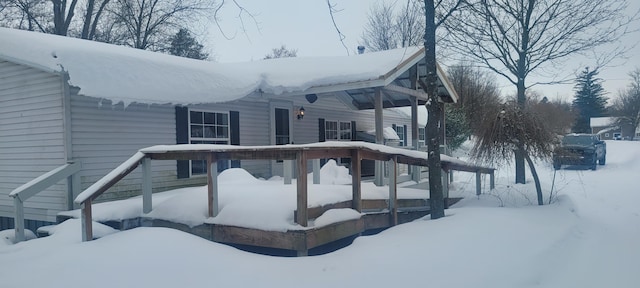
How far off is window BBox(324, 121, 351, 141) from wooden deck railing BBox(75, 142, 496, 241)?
25.7ft

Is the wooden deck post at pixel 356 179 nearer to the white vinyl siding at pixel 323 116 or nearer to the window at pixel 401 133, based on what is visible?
the white vinyl siding at pixel 323 116

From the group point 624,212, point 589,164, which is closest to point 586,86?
point 589,164

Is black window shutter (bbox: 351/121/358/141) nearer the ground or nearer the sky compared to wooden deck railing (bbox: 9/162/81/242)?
nearer the sky

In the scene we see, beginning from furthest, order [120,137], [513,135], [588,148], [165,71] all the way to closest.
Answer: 1. [588,148]
2. [165,71]
3. [120,137]
4. [513,135]

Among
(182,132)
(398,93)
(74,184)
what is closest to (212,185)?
(74,184)

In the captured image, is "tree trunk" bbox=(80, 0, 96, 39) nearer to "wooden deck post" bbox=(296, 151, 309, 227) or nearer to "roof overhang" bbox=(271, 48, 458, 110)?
"roof overhang" bbox=(271, 48, 458, 110)

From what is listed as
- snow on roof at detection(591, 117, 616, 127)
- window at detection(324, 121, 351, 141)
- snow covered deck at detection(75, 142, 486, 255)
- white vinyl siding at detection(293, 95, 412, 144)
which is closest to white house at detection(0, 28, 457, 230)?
white vinyl siding at detection(293, 95, 412, 144)

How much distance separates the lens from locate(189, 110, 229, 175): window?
9.64 meters

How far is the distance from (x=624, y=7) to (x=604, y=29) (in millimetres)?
726

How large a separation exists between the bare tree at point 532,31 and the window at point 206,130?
673cm

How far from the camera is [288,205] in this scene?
490 cm

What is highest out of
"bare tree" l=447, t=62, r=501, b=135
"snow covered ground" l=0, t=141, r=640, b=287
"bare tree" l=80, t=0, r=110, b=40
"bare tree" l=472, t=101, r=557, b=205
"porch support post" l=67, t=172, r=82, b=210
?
"bare tree" l=80, t=0, r=110, b=40

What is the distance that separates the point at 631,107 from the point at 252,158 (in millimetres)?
66390

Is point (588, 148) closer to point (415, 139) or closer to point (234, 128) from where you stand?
point (415, 139)
